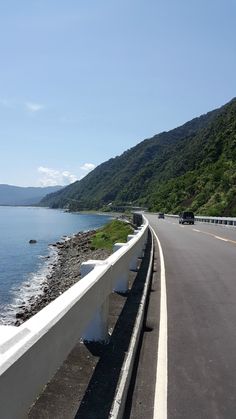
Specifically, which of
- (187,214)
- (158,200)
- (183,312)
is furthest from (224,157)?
(183,312)

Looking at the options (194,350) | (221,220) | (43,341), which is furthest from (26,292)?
(221,220)

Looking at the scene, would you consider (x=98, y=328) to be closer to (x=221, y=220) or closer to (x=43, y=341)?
(x=43, y=341)

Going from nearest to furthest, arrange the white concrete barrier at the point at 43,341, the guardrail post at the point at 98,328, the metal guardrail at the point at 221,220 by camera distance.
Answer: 1. the white concrete barrier at the point at 43,341
2. the guardrail post at the point at 98,328
3. the metal guardrail at the point at 221,220

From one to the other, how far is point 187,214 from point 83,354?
4995 centimetres

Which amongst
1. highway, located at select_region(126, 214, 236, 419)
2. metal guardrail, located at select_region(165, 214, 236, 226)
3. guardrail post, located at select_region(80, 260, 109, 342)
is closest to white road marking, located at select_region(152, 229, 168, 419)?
highway, located at select_region(126, 214, 236, 419)

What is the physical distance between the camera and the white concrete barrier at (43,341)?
110 inches

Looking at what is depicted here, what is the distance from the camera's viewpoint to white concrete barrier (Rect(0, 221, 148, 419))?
2.79 m

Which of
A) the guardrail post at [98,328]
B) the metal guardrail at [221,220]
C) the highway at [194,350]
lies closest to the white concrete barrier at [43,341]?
the guardrail post at [98,328]

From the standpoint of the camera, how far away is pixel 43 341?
11.2 feet

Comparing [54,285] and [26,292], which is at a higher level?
[54,285]

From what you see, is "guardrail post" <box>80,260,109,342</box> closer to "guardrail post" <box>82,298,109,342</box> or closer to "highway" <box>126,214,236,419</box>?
"guardrail post" <box>82,298,109,342</box>

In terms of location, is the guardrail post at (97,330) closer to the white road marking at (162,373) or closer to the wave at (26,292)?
the white road marking at (162,373)

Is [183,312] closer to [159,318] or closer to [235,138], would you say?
[159,318]

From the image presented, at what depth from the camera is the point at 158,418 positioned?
4422 millimetres
